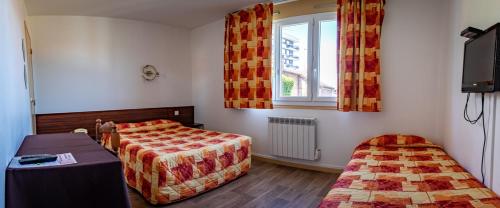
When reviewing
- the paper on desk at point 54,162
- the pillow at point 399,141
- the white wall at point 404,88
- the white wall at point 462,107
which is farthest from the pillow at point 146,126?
the white wall at point 462,107

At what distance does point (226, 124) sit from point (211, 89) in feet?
2.23

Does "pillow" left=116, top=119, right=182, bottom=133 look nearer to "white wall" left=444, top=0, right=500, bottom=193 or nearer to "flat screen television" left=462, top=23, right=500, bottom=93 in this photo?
"white wall" left=444, top=0, right=500, bottom=193

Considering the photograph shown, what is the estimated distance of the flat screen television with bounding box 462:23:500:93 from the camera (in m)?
1.58

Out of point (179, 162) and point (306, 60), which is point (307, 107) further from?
point (179, 162)

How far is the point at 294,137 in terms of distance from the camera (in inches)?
142

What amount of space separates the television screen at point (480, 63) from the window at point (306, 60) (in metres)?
1.48

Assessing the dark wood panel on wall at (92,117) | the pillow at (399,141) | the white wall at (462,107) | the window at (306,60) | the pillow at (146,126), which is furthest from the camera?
the pillow at (146,126)

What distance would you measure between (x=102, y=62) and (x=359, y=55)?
11.8 feet

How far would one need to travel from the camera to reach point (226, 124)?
452cm

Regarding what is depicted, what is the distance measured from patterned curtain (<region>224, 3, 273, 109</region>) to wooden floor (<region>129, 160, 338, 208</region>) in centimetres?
99

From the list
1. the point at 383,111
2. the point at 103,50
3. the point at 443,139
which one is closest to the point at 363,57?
the point at 383,111

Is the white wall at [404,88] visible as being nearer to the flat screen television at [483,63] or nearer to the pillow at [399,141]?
the pillow at [399,141]

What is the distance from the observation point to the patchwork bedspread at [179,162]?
2.53m

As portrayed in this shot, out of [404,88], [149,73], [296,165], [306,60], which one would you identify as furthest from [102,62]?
[404,88]
